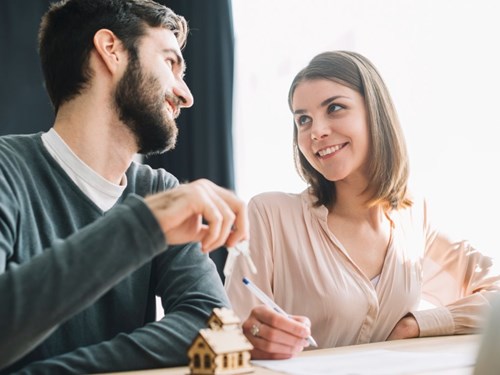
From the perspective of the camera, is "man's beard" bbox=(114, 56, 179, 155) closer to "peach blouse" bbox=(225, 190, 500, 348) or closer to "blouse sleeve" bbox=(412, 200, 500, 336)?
"peach blouse" bbox=(225, 190, 500, 348)

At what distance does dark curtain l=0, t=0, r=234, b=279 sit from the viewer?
3.43 metres

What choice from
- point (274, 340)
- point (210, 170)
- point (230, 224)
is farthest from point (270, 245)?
point (210, 170)

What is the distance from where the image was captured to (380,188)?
2.04 metres

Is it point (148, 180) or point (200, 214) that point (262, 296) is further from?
point (148, 180)

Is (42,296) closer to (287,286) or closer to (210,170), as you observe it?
(287,286)

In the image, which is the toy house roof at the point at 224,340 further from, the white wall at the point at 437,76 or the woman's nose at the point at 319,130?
the white wall at the point at 437,76

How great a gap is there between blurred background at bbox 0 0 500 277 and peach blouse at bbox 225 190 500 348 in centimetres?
16

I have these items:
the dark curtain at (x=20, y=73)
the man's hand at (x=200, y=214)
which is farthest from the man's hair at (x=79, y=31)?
the dark curtain at (x=20, y=73)

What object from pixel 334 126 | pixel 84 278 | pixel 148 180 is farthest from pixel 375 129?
pixel 84 278

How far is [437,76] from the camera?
254 cm

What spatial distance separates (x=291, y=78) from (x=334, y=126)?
1205 mm

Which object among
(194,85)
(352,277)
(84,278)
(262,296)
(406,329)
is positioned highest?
(194,85)

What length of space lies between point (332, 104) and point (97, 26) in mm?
771

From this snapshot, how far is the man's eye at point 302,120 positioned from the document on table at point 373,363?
35.5 inches
